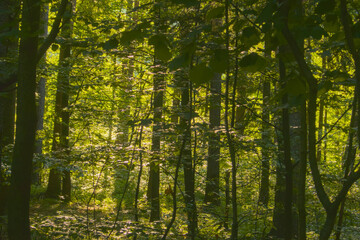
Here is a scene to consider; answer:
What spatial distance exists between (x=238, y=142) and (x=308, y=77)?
10.0ft

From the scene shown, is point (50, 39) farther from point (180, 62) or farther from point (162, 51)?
point (180, 62)

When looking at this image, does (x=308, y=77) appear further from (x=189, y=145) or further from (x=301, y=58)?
(x=189, y=145)

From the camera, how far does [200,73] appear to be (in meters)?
1.14

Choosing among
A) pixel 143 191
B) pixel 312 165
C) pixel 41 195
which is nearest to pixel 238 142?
pixel 312 165

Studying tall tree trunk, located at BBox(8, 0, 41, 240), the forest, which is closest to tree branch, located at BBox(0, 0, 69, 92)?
the forest

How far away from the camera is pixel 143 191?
1547 cm

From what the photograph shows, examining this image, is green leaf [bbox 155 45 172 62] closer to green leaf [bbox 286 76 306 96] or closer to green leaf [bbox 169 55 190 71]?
green leaf [bbox 169 55 190 71]

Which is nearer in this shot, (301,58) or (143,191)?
(301,58)

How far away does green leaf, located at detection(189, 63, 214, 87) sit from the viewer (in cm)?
114

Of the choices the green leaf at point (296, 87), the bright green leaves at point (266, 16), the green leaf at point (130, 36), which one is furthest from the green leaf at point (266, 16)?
the green leaf at point (130, 36)

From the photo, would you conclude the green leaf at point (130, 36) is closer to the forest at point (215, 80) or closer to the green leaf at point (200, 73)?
the forest at point (215, 80)

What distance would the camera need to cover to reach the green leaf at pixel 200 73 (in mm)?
1138

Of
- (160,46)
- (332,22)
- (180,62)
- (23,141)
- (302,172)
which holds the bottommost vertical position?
(302,172)

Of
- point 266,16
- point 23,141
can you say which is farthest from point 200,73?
point 23,141
